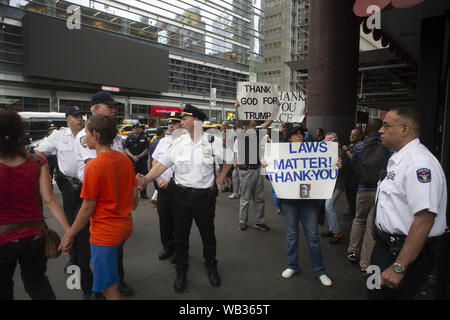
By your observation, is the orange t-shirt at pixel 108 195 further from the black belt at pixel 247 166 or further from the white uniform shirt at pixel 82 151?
the black belt at pixel 247 166

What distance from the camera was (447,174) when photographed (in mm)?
3664

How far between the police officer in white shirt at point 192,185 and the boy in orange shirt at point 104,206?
0.95 meters

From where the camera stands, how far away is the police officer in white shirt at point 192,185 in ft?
11.9

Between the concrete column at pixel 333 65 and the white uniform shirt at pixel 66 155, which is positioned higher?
the concrete column at pixel 333 65

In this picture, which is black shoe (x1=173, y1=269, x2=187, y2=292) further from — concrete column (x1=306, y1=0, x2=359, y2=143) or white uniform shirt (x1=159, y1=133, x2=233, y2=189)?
concrete column (x1=306, y1=0, x2=359, y2=143)

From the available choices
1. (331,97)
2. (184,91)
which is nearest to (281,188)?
(331,97)

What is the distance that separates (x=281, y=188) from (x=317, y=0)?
5.88m

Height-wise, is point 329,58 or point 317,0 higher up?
point 317,0

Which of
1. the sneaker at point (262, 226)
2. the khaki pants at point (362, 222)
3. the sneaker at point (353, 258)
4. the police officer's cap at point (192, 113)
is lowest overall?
the sneaker at point (262, 226)

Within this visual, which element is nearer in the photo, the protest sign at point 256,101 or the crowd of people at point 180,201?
the crowd of people at point 180,201

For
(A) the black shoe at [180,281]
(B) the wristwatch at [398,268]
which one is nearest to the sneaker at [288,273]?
(A) the black shoe at [180,281]

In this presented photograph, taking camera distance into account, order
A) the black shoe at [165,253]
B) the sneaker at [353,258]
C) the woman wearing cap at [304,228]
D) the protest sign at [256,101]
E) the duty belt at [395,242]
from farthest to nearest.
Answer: the protest sign at [256,101] → the black shoe at [165,253] → the sneaker at [353,258] → the woman wearing cap at [304,228] → the duty belt at [395,242]

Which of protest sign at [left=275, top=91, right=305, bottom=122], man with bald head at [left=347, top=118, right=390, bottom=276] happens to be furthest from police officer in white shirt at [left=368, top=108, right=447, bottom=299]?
protest sign at [left=275, top=91, right=305, bottom=122]
